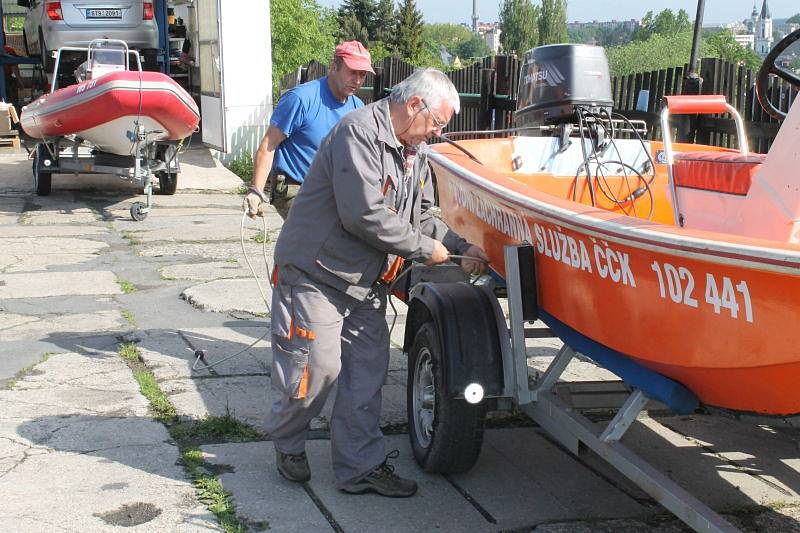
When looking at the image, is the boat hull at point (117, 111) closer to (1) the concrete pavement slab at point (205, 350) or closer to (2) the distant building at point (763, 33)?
(1) the concrete pavement slab at point (205, 350)

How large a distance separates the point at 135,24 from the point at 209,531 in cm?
1310

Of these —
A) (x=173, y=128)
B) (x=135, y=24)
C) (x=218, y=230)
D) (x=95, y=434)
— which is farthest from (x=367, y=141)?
(x=135, y=24)

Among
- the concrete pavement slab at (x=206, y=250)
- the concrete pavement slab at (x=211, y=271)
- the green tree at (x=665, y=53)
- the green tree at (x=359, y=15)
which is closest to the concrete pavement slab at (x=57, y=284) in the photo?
the concrete pavement slab at (x=211, y=271)

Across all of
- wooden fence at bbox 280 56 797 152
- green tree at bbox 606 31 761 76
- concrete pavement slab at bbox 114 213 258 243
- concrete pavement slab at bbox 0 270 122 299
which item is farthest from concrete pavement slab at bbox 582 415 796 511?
green tree at bbox 606 31 761 76

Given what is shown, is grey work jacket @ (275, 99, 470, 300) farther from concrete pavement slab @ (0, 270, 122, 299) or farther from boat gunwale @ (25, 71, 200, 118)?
boat gunwale @ (25, 71, 200, 118)

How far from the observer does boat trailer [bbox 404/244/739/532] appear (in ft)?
12.9

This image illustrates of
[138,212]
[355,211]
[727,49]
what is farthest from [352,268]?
[727,49]

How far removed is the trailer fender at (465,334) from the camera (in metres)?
4.17

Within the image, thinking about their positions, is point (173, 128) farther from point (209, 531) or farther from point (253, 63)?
point (209, 531)

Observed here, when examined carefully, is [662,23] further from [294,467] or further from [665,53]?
[294,467]

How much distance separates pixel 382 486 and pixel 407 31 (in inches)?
3288

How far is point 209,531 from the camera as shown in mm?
3773

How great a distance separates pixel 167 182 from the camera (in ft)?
41.1

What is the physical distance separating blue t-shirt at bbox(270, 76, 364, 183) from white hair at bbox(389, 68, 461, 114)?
183 cm
